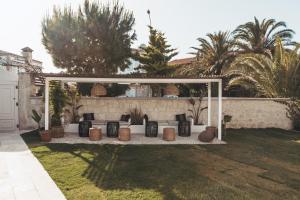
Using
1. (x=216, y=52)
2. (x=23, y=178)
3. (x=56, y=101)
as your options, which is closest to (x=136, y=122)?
(x=56, y=101)

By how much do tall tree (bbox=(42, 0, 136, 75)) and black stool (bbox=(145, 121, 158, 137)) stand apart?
11.0 m

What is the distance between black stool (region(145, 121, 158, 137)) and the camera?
42.5 feet

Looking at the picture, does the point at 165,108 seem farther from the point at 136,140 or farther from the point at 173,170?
the point at 173,170

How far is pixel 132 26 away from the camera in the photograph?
927 inches

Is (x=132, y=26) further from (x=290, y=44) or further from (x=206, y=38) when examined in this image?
(x=290, y=44)

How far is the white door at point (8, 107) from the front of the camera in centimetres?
1398

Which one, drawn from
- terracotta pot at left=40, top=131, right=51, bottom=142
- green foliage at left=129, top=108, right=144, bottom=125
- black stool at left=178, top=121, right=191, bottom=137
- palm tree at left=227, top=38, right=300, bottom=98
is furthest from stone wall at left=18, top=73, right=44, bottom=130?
palm tree at left=227, top=38, right=300, bottom=98

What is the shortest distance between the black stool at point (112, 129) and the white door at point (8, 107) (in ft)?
17.9

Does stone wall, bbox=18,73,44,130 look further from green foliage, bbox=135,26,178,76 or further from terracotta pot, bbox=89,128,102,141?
green foliage, bbox=135,26,178,76

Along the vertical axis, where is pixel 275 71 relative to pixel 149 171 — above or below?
above

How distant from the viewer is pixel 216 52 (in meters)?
24.2

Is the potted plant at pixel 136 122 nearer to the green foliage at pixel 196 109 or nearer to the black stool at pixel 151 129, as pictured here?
the black stool at pixel 151 129

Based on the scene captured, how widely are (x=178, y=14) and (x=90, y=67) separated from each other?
9.74m

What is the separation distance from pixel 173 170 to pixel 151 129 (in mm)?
5387
